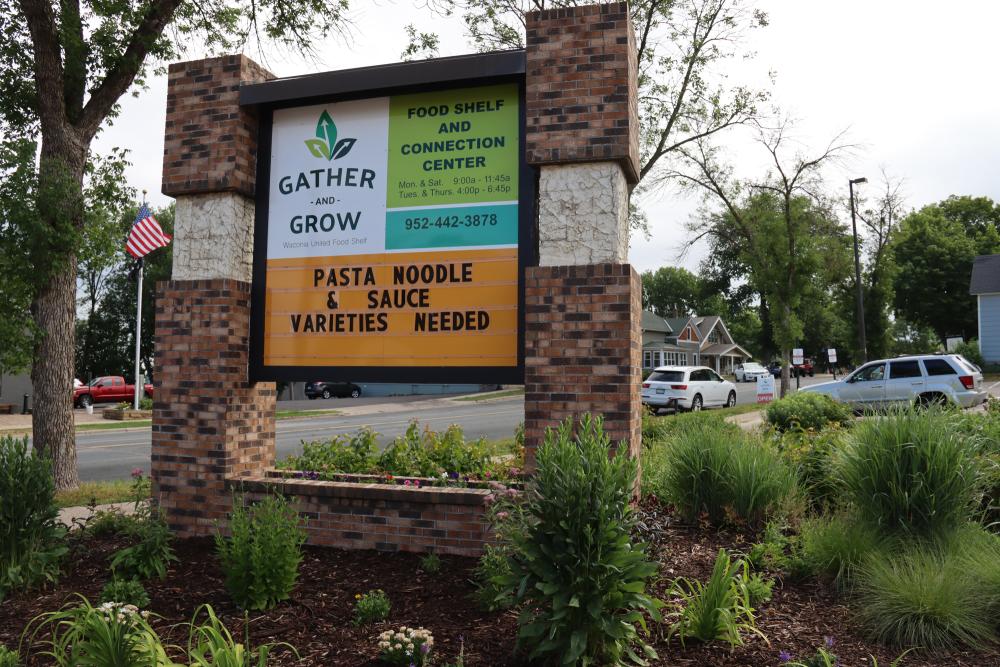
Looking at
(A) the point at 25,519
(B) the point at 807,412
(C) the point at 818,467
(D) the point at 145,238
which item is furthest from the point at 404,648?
(D) the point at 145,238

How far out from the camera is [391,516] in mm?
5352

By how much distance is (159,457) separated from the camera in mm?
6113

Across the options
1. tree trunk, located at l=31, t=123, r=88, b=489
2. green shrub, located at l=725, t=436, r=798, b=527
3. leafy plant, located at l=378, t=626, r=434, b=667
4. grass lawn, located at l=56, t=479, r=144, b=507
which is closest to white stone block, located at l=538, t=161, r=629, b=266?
green shrub, located at l=725, t=436, r=798, b=527

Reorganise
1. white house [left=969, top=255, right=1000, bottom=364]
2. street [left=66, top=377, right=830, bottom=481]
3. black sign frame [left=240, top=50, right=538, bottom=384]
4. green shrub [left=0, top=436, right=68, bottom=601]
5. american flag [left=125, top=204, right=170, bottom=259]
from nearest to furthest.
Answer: green shrub [left=0, top=436, right=68, bottom=601] → black sign frame [left=240, top=50, right=538, bottom=384] → street [left=66, top=377, right=830, bottom=481] → american flag [left=125, top=204, right=170, bottom=259] → white house [left=969, top=255, right=1000, bottom=364]

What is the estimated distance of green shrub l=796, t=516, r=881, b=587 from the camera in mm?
4328

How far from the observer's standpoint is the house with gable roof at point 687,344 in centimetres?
6355

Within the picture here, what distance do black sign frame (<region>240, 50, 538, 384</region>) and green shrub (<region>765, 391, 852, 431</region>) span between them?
6718 millimetres

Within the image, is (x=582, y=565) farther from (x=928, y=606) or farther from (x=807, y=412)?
(x=807, y=412)

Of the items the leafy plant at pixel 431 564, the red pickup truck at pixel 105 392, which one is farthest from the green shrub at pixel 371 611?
the red pickup truck at pixel 105 392

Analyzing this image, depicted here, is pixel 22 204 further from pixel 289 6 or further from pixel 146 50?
A: pixel 289 6

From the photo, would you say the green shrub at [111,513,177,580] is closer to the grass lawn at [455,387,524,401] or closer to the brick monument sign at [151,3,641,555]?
the brick monument sign at [151,3,641,555]

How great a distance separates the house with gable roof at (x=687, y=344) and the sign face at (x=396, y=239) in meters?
56.4

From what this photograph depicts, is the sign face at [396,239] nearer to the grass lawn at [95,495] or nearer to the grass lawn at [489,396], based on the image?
the grass lawn at [95,495]

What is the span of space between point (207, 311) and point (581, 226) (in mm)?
3381
